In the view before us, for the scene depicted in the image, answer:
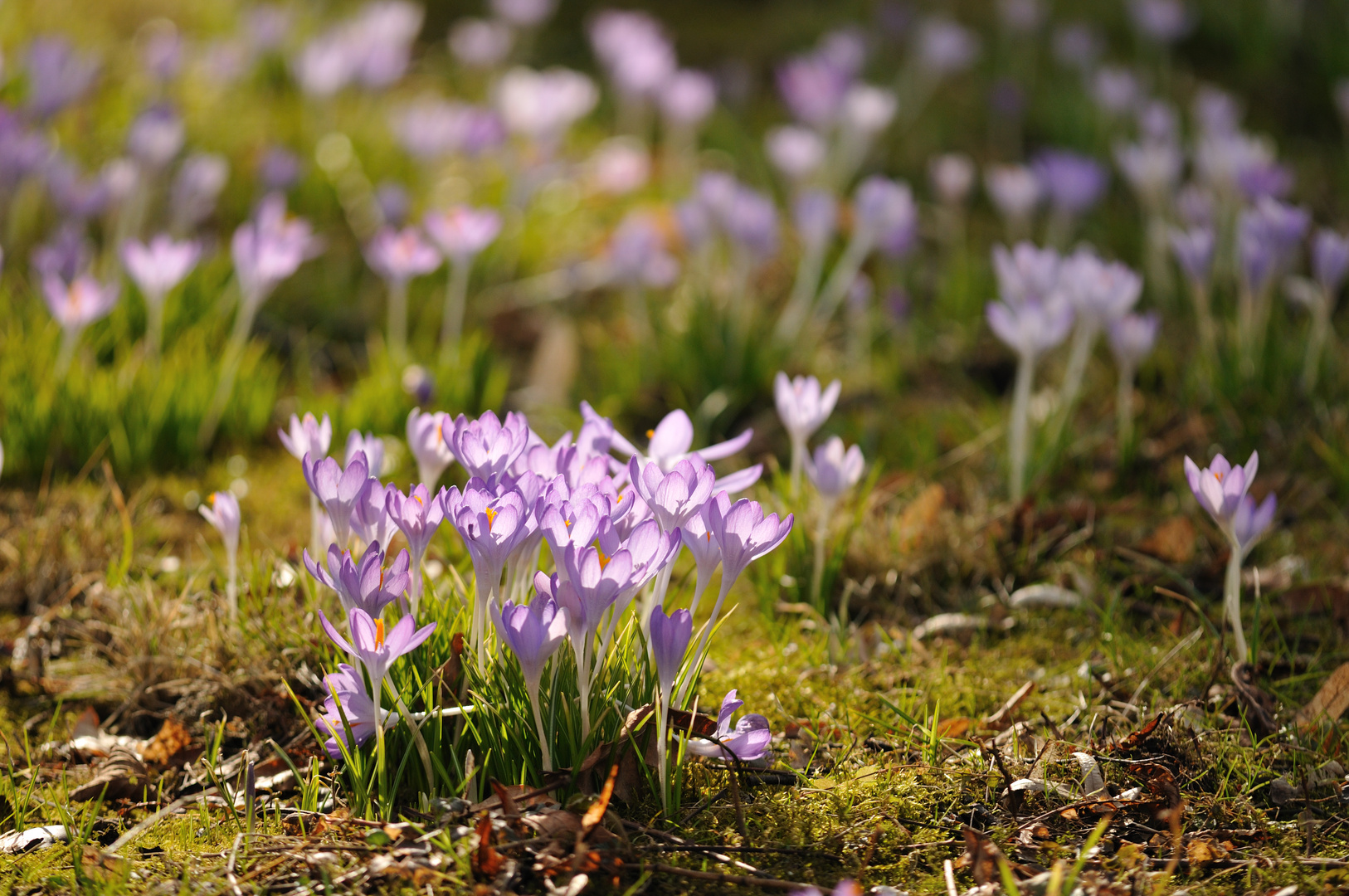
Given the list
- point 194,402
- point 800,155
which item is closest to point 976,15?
point 800,155

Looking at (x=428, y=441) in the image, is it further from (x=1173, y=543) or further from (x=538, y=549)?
(x=1173, y=543)

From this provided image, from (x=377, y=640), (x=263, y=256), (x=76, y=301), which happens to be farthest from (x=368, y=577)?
(x=76, y=301)

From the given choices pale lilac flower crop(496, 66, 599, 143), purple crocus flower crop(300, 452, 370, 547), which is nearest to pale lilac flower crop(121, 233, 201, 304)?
purple crocus flower crop(300, 452, 370, 547)

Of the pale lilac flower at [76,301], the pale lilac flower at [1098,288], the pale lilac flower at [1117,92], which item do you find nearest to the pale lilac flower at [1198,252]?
the pale lilac flower at [1098,288]

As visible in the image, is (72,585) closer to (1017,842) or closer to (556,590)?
(556,590)

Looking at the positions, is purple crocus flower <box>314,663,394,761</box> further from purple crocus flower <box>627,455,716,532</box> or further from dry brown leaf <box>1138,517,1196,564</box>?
dry brown leaf <box>1138,517,1196,564</box>

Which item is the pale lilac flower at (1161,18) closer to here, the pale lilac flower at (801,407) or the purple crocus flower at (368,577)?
the pale lilac flower at (801,407)
